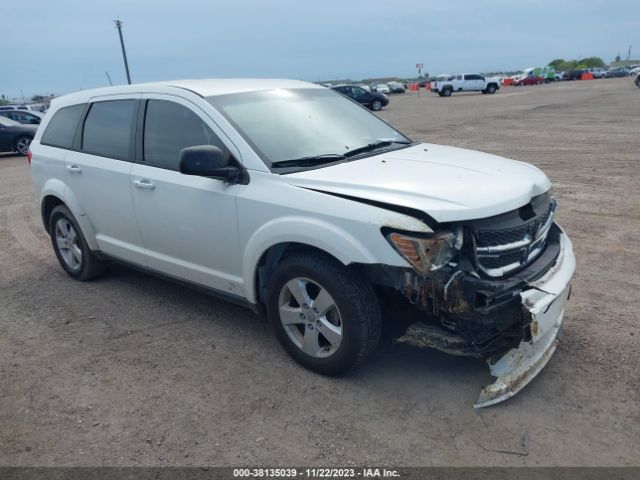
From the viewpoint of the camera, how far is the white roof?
4.08 metres

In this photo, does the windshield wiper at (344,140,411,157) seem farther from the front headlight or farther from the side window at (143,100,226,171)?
the front headlight

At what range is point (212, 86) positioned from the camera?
165 inches

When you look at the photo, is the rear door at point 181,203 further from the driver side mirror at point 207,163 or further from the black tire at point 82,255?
the black tire at point 82,255

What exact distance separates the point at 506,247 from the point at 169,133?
103 inches

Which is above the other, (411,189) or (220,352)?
(411,189)

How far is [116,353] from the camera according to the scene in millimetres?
3961

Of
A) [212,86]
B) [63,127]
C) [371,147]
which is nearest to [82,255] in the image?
[63,127]

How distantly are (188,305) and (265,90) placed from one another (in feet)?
6.44

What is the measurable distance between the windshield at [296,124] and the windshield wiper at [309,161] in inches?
0.7

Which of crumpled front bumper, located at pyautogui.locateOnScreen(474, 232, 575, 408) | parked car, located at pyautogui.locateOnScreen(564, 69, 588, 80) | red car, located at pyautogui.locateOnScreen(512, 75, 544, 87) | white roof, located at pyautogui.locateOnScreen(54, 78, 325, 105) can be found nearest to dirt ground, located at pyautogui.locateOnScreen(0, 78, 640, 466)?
crumpled front bumper, located at pyautogui.locateOnScreen(474, 232, 575, 408)

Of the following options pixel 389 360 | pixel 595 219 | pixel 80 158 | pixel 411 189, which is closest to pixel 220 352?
pixel 389 360

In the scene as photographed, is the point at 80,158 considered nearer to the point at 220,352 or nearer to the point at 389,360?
the point at 220,352

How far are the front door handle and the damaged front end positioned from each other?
2073 millimetres

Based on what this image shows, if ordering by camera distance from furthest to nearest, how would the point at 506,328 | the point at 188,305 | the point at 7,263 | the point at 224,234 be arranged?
the point at 7,263
the point at 188,305
the point at 224,234
the point at 506,328
